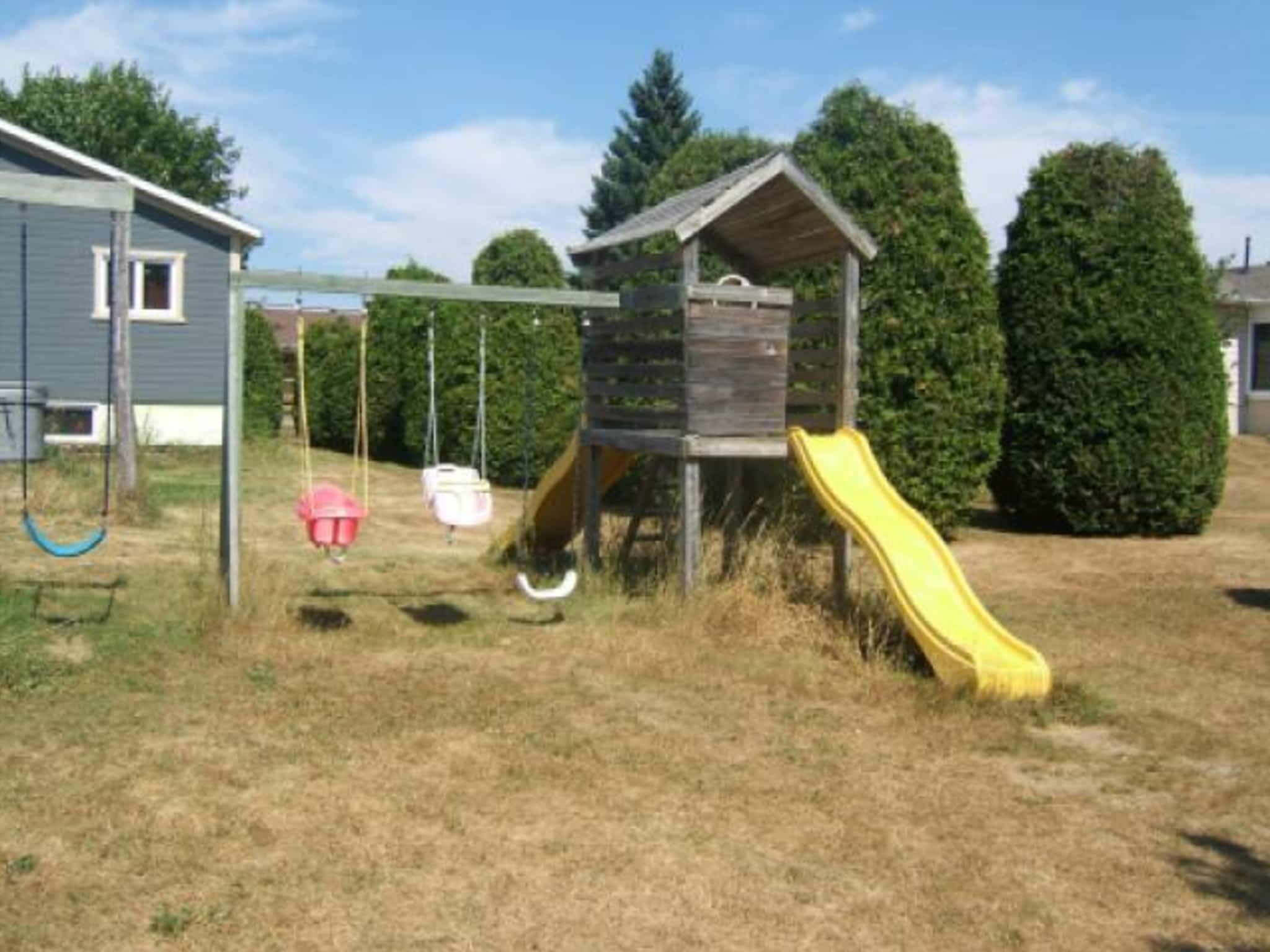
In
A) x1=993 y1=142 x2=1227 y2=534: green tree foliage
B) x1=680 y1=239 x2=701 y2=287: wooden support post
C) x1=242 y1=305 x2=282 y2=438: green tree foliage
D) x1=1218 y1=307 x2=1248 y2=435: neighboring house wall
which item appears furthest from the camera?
x1=1218 y1=307 x2=1248 y2=435: neighboring house wall

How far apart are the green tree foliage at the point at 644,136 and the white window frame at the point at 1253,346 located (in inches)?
947

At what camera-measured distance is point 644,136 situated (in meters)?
46.9

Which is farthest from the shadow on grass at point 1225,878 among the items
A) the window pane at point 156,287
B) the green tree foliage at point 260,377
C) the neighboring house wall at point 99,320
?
the green tree foliage at point 260,377

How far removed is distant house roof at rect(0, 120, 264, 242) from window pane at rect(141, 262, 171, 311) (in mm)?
1075

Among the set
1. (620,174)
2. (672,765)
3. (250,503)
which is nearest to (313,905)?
(672,765)

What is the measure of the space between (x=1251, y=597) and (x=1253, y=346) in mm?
19131

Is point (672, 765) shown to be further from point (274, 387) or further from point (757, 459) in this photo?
point (274, 387)

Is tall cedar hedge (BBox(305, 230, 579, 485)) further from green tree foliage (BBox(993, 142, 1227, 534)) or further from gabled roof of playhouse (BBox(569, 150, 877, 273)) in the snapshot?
green tree foliage (BBox(993, 142, 1227, 534))

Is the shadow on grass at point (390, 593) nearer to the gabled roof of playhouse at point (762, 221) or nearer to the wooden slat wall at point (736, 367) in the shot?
the wooden slat wall at point (736, 367)

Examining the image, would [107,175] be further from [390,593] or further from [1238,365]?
[1238,365]

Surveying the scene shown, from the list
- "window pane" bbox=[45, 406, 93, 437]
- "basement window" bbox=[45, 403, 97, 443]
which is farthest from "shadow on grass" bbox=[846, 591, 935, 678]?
"window pane" bbox=[45, 406, 93, 437]

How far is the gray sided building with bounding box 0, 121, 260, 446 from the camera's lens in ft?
67.4

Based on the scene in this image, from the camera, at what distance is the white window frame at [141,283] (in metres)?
20.8

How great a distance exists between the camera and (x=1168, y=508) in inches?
507
